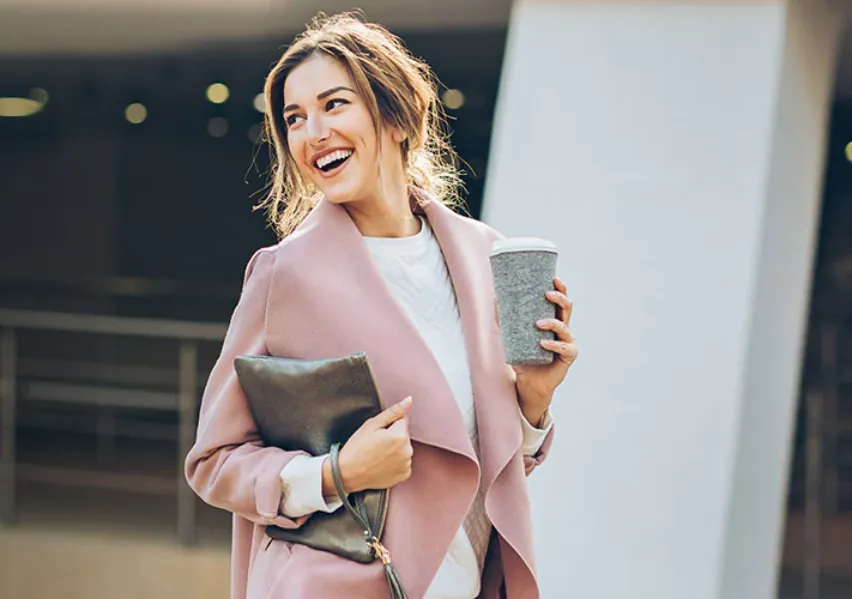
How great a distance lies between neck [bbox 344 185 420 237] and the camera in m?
1.45

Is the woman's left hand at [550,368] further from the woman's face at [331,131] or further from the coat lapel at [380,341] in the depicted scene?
the woman's face at [331,131]

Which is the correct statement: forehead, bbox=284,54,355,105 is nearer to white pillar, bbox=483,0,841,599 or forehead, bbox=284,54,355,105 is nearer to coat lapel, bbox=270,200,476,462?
coat lapel, bbox=270,200,476,462

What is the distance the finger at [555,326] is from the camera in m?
1.30

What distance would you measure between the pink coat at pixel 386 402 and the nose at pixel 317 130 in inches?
4.2

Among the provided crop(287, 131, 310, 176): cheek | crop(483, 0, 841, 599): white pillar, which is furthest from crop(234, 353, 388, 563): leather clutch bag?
crop(483, 0, 841, 599): white pillar

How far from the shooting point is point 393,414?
1.26 metres

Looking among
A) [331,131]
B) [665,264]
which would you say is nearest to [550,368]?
[331,131]

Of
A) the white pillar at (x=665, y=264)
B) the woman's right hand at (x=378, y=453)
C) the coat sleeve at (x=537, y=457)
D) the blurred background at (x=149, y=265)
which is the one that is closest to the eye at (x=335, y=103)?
the woman's right hand at (x=378, y=453)

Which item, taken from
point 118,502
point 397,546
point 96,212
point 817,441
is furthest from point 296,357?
point 96,212

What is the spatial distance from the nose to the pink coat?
0.11m

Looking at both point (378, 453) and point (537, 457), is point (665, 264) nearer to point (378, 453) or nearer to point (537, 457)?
point (537, 457)

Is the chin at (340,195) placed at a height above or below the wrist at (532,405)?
above

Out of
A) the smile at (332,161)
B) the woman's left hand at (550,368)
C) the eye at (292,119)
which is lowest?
the woman's left hand at (550,368)

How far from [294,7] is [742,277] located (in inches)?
85.4
